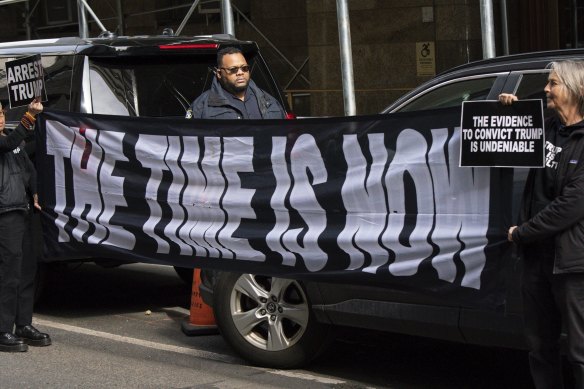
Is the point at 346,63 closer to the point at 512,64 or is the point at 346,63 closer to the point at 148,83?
the point at 148,83

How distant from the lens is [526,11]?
15.0 metres

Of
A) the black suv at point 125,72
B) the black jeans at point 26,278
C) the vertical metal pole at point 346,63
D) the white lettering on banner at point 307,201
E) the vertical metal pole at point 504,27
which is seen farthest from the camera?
the vertical metal pole at point 504,27

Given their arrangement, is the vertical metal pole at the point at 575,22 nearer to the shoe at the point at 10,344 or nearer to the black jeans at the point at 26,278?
the black jeans at the point at 26,278

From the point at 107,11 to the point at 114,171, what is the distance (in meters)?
12.9

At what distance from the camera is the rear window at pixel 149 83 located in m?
8.29

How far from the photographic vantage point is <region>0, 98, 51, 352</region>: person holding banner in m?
7.21

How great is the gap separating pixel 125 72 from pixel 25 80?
1104mm

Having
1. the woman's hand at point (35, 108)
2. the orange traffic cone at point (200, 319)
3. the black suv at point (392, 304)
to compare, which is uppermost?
the woman's hand at point (35, 108)

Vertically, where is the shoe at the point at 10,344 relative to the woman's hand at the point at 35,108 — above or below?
below

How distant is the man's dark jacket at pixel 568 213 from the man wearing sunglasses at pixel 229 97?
289 centimetres

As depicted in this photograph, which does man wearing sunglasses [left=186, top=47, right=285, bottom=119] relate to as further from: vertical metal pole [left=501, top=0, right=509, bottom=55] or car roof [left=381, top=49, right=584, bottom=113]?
vertical metal pole [left=501, top=0, right=509, bottom=55]

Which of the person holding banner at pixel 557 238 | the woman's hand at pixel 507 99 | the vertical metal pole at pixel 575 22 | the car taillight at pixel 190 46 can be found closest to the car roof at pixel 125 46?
the car taillight at pixel 190 46

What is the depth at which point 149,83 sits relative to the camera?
8531mm

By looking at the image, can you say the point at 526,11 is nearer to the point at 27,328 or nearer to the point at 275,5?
the point at 275,5
